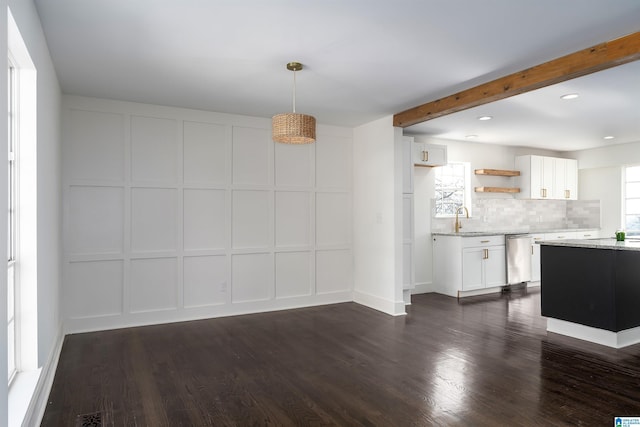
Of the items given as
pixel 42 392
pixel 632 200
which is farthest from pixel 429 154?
pixel 42 392

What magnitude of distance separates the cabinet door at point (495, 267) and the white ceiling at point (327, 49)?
7.83ft

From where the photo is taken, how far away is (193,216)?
16.2 feet

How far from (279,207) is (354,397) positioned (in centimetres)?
309

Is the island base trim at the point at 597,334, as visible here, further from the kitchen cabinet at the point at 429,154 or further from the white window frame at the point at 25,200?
the white window frame at the point at 25,200

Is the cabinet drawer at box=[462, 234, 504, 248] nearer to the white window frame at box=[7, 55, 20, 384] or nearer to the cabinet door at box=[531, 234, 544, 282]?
the cabinet door at box=[531, 234, 544, 282]

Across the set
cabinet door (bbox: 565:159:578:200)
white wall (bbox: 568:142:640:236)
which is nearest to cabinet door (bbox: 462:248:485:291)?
cabinet door (bbox: 565:159:578:200)

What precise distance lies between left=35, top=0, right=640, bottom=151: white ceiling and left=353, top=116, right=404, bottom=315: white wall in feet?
2.03

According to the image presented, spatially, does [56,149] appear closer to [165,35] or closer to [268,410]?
[165,35]

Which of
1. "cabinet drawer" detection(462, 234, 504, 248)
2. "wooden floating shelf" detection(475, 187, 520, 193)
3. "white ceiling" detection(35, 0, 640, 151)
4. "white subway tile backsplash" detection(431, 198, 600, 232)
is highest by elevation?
"white ceiling" detection(35, 0, 640, 151)

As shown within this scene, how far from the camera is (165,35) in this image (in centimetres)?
288

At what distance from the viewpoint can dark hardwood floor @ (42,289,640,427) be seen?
8.30 ft

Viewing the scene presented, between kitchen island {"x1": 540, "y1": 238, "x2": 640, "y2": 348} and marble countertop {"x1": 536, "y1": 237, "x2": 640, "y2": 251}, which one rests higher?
marble countertop {"x1": 536, "y1": 237, "x2": 640, "y2": 251}

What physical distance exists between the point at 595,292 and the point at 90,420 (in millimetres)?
4371

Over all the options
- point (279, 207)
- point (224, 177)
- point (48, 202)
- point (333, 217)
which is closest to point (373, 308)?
point (333, 217)
